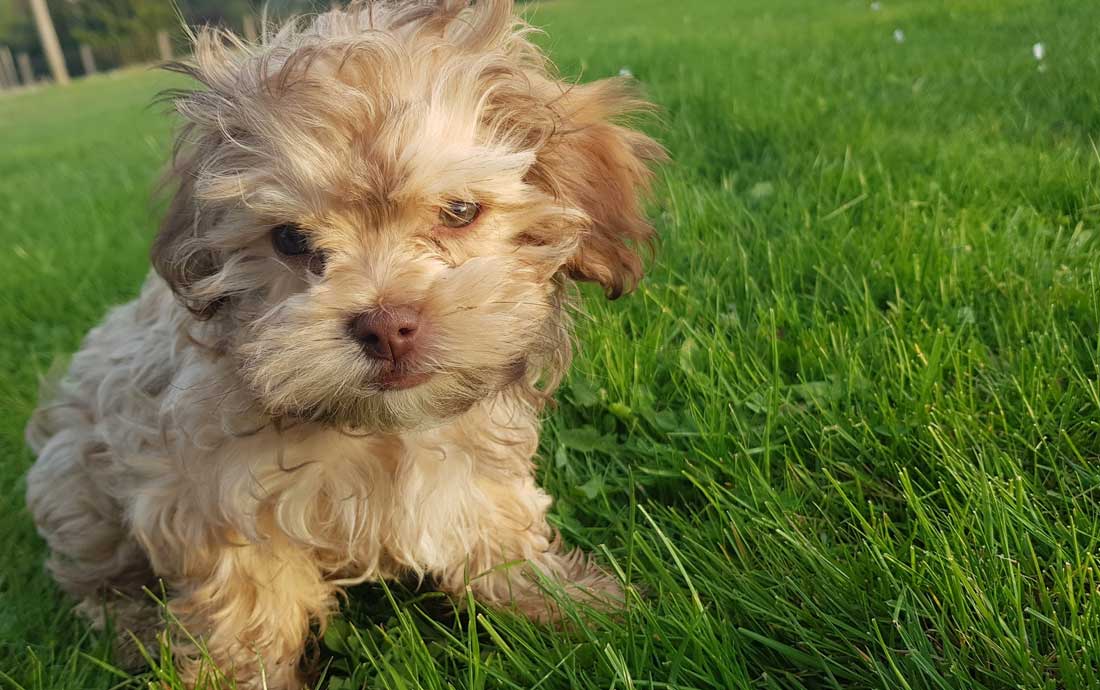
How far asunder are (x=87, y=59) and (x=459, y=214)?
1945 inches

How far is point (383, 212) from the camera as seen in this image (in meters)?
1.58

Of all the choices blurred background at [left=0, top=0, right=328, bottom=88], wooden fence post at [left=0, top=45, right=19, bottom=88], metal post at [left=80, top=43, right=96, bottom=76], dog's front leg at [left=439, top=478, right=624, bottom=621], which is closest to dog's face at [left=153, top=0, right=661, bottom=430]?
dog's front leg at [left=439, top=478, right=624, bottom=621]

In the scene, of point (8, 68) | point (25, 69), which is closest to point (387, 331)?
point (25, 69)

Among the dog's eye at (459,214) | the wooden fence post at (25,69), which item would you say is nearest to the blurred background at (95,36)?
the wooden fence post at (25,69)

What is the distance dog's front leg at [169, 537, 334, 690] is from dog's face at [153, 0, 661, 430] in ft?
1.41

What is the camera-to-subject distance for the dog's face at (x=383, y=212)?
1.51 meters

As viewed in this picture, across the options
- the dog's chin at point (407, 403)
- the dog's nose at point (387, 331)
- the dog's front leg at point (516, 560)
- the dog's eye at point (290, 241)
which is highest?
the dog's eye at point (290, 241)

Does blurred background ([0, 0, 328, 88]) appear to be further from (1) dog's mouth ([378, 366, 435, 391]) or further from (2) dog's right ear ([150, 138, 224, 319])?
(1) dog's mouth ([378, 366, 435, 391])

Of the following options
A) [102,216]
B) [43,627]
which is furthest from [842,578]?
[102,216]

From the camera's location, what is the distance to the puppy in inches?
60.1

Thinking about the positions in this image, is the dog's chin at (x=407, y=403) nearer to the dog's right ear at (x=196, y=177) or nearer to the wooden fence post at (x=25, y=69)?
the dog's right ear at (x=196, y=177)

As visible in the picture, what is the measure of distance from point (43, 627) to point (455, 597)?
104cm

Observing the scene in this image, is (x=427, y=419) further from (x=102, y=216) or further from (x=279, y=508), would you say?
(x=102, y=216)

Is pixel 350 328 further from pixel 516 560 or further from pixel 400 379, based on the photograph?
pixel 516 560
